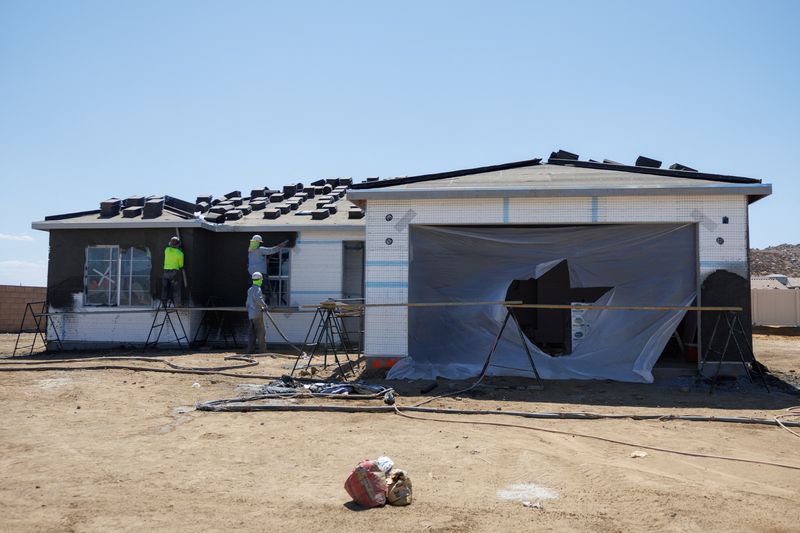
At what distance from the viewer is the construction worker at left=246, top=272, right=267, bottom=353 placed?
1456cm

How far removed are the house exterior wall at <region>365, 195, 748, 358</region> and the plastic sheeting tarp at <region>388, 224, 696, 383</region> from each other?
0.24m

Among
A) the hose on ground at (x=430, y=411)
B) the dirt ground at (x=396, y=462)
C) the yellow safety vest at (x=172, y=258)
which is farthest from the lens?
the yellow safety vest at (x=172, y=258)

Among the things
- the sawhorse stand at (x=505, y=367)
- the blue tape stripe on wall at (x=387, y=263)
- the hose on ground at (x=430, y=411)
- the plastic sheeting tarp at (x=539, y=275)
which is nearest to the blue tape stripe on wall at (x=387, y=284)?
the plastic sheeting tarp at (x=539, y=275)

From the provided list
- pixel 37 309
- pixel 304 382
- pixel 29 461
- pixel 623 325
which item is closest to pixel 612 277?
pixel 623 325

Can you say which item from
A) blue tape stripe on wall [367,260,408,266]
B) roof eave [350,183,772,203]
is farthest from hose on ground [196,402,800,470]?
roof eave [350,183,772,203]

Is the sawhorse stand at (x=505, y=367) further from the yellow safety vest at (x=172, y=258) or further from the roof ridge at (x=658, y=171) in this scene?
the yellow safety vest at (x=172, y=258)

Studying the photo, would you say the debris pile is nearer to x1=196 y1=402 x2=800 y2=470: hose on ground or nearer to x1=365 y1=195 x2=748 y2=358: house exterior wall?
x1=196 y1=402 x2=800 y2=470: hose on ground

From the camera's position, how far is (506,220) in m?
11.8

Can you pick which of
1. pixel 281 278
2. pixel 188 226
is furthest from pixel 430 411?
pixel 188 226

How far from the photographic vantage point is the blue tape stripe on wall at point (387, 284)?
11.9 meters

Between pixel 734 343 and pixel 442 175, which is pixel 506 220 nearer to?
pixel 442 175

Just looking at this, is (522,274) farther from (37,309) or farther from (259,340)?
(37,309)

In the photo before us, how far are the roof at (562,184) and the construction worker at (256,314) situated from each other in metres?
3.62

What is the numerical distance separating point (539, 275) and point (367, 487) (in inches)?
298
